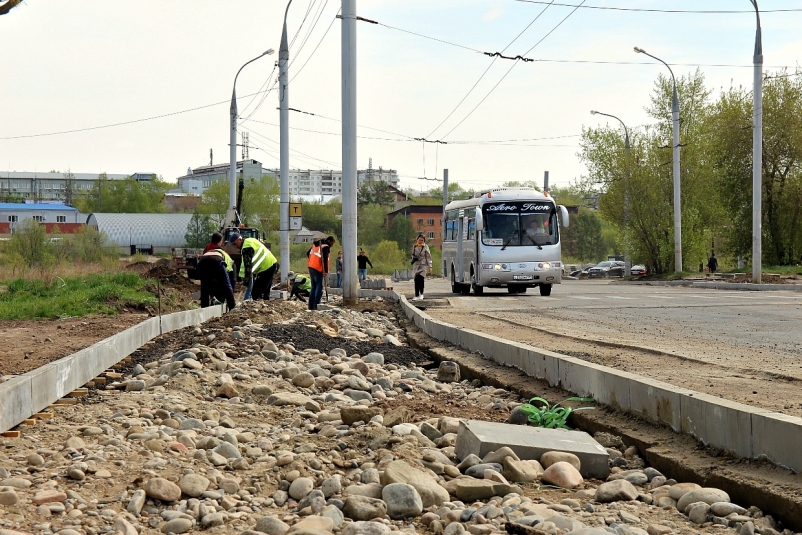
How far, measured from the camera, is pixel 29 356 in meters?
12.1

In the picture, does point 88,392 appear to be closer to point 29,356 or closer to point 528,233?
point 29,356

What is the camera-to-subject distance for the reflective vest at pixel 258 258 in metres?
19.0

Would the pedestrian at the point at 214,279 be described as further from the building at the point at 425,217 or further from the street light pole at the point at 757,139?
the building at the point at 425,217

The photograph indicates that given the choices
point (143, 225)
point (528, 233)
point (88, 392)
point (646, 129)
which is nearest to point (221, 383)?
point (88, 392)

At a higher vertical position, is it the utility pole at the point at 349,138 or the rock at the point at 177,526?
the utility pole at the point at 349,138

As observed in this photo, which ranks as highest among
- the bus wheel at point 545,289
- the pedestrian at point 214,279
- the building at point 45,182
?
the building at point 45,182

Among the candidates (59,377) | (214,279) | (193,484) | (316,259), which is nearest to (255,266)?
(316,259)

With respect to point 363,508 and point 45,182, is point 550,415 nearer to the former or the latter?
point 363,508

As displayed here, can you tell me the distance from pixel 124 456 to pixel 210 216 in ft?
324

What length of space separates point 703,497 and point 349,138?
15.3 m

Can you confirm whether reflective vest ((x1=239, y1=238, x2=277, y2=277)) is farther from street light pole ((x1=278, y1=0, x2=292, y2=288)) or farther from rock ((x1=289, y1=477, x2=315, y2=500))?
rock ((x1=289, y1=477, x2=315, y2=500))

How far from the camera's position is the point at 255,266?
19438 mm

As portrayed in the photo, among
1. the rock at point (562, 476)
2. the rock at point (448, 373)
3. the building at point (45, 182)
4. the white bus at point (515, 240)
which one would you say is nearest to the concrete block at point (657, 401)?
the rock at point (562, 476)

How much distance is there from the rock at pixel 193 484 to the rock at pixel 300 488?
1.50ft
